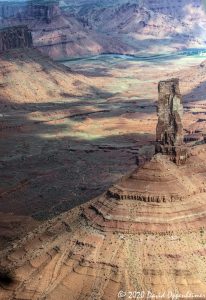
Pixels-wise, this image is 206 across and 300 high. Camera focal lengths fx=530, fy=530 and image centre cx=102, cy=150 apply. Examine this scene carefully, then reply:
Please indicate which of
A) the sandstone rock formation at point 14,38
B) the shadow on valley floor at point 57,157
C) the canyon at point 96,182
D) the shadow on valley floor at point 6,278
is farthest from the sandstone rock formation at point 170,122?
the sandstone rock formation at point 14,38

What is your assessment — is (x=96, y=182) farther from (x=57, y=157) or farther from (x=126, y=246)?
(x=126, y=246)

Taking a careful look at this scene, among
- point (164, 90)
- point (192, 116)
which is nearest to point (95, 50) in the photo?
point (192, 116)

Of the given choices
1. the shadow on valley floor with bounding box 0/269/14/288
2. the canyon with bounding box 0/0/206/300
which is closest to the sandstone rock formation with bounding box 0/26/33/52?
the canyon with bounding box 0/0/206/300

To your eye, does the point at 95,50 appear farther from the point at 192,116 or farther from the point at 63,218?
the point at 63,218

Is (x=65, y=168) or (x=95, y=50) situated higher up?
(x=95, y=50)

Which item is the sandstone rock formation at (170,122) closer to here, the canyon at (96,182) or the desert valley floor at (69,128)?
the canyon at (96,182)

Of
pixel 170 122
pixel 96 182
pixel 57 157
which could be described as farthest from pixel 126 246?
pixel 57 157
